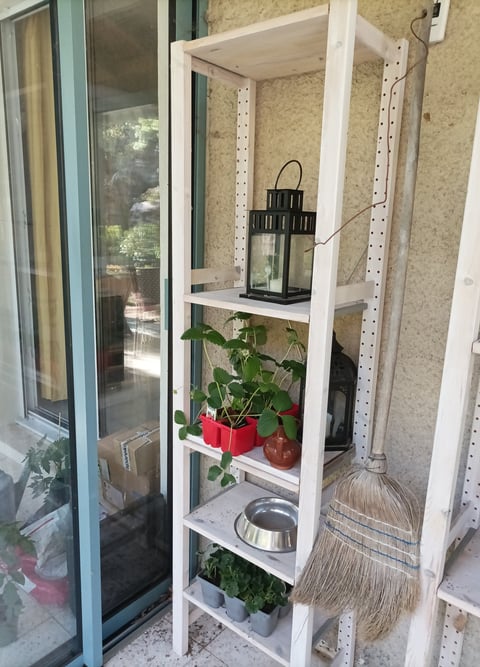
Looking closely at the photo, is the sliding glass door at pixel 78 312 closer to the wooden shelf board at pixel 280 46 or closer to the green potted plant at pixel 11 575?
the green potted plant at pixel 11 575

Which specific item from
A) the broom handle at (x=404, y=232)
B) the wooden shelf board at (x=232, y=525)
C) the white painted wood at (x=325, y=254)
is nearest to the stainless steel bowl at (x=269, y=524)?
the wooden shelf board at (x=232, y=525)

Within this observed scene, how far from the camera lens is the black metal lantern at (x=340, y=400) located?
125cm

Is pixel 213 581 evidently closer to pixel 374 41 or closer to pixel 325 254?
pixel 325 254

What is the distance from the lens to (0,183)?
1188mm

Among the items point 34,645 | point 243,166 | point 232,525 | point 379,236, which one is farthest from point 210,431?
point 34,645

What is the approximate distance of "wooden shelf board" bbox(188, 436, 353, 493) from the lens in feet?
3.82

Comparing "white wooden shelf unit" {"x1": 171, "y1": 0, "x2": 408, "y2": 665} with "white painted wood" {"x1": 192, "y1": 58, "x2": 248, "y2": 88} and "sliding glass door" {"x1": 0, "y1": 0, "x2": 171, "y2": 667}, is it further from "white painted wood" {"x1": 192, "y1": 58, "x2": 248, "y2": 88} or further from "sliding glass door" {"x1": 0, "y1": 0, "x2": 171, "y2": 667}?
"sliding glass door" {"x1": 0, "y1": 0, "x2": 171, "y2": 667}

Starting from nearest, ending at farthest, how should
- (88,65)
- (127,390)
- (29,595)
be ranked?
(88,65) → (29,595) → (127,390)

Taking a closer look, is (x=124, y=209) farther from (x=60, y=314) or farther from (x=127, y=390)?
(x=127, y=390)

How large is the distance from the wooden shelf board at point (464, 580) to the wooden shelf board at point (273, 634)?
0.50 meters

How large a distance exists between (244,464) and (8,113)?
1.06 meters

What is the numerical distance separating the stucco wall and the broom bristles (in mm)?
269

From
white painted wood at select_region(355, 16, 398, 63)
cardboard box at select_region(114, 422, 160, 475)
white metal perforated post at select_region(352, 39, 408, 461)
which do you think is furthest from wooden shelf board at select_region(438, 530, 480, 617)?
white painted wood at select_region(355, 16, 398, 63)

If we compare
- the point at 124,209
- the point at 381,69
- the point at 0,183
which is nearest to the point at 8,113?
the point at 0,183
